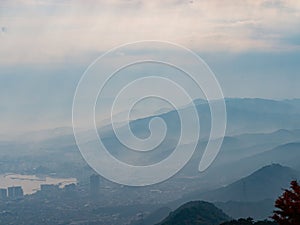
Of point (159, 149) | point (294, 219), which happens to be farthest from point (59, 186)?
point (294, 219)

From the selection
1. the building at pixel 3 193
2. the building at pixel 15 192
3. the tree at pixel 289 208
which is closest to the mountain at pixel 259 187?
the building at pixel 15 192

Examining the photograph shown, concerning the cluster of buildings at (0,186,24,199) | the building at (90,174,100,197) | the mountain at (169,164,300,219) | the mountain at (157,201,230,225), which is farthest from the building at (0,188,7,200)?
the mountain at (157,201,230,225)

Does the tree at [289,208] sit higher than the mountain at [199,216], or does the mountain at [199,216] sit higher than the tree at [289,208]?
the mountain at [199,216]

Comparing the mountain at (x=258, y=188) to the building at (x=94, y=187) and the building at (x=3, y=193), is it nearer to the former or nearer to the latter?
the building at (x=94, y=187)

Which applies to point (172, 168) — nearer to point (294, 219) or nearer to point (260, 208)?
point (260, 208)

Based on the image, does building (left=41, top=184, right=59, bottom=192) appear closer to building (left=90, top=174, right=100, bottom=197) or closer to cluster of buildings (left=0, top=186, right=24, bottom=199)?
cluster of buildings (left=0, top=186, right=24, bottom=199)
